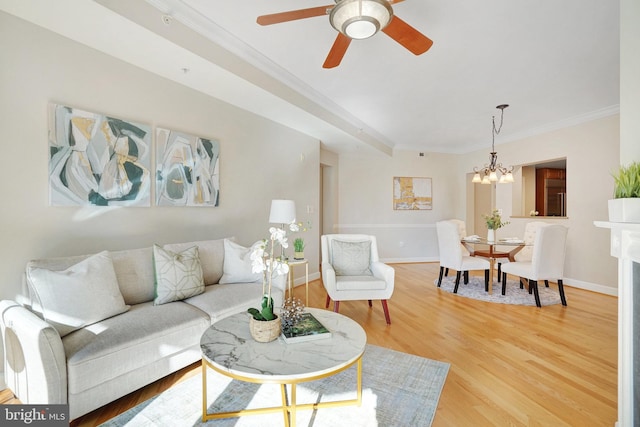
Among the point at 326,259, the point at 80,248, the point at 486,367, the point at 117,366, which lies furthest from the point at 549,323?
the point at 80,248

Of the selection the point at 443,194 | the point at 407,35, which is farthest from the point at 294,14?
the point at 443,194

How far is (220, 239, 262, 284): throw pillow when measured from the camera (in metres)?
2.90

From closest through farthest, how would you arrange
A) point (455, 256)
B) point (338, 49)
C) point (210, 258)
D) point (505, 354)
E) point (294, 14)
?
point (294, 14)
point (338, 49)
point (505, 354)
point (210, 258)
point (455, 256)

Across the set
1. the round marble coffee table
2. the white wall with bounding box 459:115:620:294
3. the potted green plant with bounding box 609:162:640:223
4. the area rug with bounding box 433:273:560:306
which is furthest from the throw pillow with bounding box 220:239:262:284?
the white wall with bounding box 459:115:620:294

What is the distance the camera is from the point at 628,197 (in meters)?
1.46

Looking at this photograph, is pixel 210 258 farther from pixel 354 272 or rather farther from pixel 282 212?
pixel 354 272

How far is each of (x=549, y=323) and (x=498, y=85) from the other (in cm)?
271

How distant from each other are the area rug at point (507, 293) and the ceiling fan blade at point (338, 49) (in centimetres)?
359

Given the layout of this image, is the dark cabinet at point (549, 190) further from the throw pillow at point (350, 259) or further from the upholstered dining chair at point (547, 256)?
the throw pillow at point (350, 259)

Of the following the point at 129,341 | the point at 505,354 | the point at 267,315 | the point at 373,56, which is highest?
the point at 373,56

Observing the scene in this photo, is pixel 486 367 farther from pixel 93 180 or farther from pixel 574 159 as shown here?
pixel 574 159

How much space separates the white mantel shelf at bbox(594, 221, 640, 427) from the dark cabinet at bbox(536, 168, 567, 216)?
20.5ft

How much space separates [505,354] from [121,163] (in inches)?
142

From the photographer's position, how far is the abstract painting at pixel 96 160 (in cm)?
221
